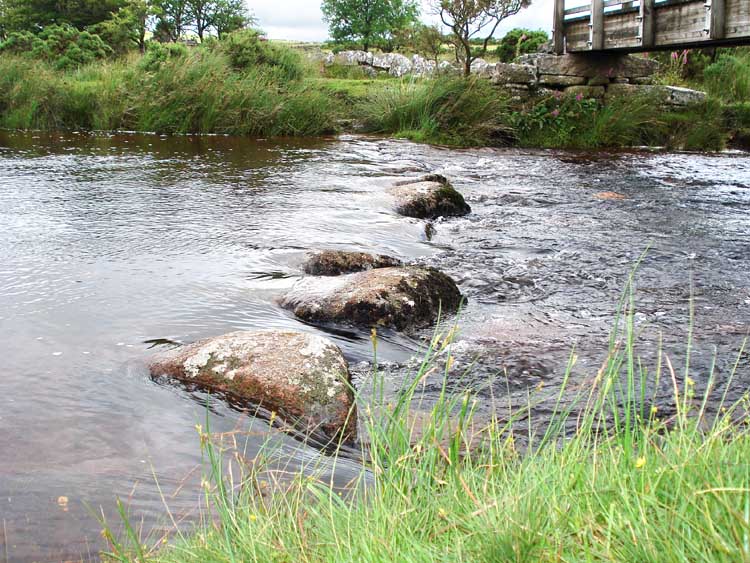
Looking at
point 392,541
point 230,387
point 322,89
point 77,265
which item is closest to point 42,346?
point 230,387

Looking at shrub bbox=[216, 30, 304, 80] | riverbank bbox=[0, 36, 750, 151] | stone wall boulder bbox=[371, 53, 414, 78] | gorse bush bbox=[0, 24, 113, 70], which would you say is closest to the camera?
riverbank bbox=[0, 36, 750, 151]

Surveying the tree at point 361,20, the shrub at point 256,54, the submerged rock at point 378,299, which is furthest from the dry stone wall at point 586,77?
the tree at point 361,20

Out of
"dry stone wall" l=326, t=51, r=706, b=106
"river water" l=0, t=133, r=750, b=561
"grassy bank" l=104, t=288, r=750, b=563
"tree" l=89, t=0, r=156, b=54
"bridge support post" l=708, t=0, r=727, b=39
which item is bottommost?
"river water" l=0, t=133, r=750, b=561

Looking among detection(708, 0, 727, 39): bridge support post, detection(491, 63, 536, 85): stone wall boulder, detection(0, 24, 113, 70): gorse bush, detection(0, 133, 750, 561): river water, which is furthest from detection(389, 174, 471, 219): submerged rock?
detection(0, 24, 113, 70): gorse bush

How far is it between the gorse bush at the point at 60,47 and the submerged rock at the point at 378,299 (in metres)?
19.1

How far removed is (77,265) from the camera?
5.48 m

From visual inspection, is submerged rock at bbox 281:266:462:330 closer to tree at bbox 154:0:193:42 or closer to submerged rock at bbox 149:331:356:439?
submerged rock at bbox 149:331:356:439

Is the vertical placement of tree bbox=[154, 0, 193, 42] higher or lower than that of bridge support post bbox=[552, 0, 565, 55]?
higher

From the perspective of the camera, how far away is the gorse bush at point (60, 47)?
22.0 m

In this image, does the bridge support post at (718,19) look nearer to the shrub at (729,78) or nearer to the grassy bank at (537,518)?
the shrub at (729,78)

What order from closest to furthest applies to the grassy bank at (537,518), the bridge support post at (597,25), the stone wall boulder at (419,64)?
the grassy bank at (537,518) → the bridge support post at (597,25) → the stone wall boulder at (419,64)

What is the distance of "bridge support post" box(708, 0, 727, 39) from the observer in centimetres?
1114

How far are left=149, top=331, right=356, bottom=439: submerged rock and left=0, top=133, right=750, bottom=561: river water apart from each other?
0.14m

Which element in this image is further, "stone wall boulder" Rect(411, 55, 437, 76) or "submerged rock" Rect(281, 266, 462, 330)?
"stone wall boulder" Rect(411, 55, 437, 76)
